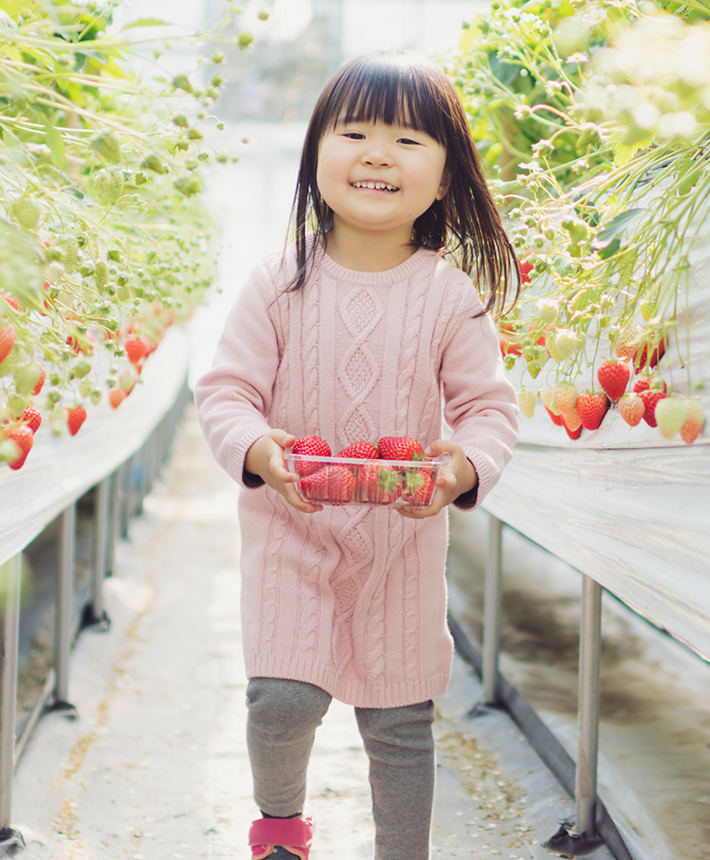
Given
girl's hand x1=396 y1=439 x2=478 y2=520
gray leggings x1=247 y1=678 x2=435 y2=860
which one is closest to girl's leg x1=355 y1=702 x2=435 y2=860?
gray leggings x1=247 y1=678 x2=435 y2=860

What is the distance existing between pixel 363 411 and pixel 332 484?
202mm

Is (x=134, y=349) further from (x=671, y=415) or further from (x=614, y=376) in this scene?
(x=671, y=415)

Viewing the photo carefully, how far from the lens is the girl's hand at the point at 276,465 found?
2.97 ft

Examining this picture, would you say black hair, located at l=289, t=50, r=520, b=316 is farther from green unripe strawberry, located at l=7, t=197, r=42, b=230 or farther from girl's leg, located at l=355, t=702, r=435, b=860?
girl's leg, located at l=355, t=702, r=435, b=860

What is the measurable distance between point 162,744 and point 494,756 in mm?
607

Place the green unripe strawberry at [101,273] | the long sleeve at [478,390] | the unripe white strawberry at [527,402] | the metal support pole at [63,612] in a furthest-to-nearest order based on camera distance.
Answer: the metal support pole at [63,612] < the unripe white strawberry at [527,402] < the long sleeve at [478,390] < the green unripe strawberry at [101,273]

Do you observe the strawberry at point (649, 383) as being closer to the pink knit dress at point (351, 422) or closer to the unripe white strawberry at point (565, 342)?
the unripe white strawberry at point (565, 342)

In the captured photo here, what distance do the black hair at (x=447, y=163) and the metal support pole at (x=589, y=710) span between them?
1.43ft

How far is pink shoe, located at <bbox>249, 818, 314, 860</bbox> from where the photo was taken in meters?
1.08

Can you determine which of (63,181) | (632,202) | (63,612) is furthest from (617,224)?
(63,612)

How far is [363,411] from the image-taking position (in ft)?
3.51

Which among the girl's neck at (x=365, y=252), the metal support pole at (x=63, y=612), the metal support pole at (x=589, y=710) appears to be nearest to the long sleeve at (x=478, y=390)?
the girl's neck at (x=365, y=252)

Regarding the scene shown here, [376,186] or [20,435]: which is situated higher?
[376,186]

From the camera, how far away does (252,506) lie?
1.08m
